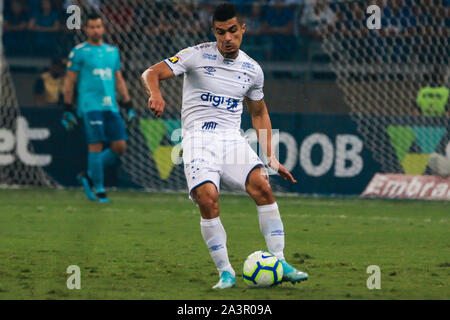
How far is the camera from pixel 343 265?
6785mm

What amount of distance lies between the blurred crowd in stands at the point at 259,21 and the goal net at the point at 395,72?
2cm

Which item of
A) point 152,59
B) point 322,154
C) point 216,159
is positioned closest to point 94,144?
point 152,59

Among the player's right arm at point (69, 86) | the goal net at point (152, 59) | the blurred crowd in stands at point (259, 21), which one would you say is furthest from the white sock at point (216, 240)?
the blurred crowd in stands at point (259, 21)

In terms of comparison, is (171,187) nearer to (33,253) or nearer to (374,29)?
(374,29)

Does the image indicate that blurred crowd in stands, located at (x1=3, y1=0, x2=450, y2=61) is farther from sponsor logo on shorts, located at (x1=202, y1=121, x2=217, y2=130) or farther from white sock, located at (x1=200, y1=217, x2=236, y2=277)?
white sock, located at (x1=200, y1=217, x2=236, y2=277)

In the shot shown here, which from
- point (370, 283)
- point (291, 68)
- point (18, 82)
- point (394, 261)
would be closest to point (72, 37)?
point (18, 82)

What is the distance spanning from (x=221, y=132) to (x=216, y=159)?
260mm

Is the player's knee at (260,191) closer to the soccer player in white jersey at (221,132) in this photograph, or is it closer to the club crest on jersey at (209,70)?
the soccer player in white jersey at (221,132)

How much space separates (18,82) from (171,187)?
3.06 metres

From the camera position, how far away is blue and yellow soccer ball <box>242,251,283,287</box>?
566 centimetres

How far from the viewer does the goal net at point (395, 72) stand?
12312mm

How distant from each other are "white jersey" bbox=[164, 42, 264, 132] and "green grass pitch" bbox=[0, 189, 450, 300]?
108 cm

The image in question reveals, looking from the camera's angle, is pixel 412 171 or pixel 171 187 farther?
pixel 171 187

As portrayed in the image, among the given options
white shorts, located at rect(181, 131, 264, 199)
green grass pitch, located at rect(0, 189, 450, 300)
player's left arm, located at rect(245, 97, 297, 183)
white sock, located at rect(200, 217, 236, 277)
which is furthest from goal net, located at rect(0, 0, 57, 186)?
white sock, located at rect(200, 217, 236, 277)
